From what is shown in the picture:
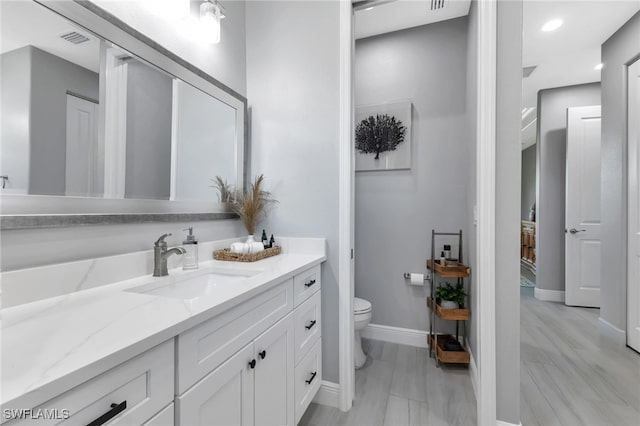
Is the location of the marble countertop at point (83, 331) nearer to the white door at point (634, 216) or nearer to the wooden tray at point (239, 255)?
the wooden tray at point (239, 255)

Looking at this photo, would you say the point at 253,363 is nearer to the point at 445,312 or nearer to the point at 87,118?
the point at 87,118

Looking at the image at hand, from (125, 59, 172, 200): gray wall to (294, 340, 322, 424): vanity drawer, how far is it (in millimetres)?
1043

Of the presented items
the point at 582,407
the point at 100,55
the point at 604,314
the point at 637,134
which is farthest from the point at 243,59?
the point at 604,314

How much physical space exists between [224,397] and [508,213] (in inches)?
58.0

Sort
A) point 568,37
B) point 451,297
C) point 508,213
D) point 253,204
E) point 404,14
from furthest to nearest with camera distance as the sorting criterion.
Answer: point 568,37, point 404,14, point 451,297, point 253,204, point 508,213

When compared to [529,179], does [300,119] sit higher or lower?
lower

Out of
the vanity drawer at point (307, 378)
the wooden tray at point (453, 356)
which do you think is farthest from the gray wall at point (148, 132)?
the wooden tray at point (453, 356)

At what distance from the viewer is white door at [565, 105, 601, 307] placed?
10.9 ft

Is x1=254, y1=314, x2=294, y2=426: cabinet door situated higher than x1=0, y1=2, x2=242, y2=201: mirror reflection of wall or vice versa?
x1=0, y1=2, x2=242, y2=201: mirror reflection of wall

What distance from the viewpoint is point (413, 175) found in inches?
98.1

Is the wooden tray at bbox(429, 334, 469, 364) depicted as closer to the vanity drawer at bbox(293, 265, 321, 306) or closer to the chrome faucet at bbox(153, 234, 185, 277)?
the vanity drawer at bbox(293, 265, 321, 306)

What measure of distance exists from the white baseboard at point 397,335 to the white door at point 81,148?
2299 mm

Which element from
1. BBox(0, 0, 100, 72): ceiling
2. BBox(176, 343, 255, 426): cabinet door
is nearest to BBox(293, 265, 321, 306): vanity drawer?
BBox(176, 343, 255, 426): cabinet door

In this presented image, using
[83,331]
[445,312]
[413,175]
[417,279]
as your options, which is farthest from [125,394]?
[413,175]
